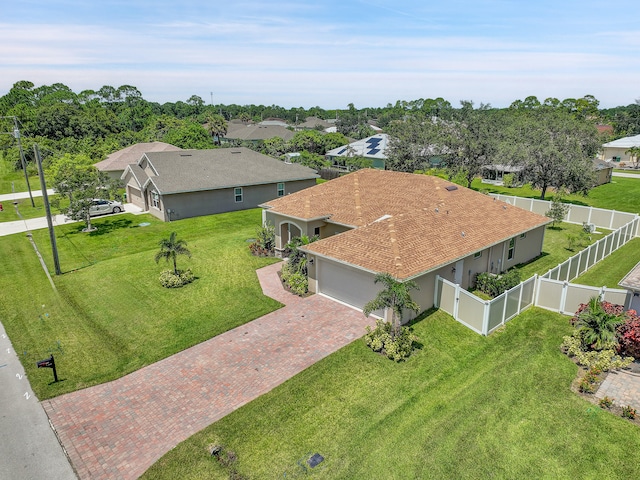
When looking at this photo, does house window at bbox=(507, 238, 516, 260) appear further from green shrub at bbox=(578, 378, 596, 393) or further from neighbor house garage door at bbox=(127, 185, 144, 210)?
neighbor house garage door at bbox=(127, 185, 144, 210)

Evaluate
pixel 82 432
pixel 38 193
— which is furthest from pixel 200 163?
pixel 82 432

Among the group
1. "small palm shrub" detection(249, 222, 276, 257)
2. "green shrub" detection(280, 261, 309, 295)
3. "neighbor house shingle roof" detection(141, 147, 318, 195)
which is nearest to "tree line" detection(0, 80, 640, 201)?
"neighbor house shingle roof" detection(141, 147, 318, 195)

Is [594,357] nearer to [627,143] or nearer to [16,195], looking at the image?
[16,195]

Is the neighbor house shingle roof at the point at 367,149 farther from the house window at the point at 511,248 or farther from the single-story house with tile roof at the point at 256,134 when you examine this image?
the house window at the point at 511,248

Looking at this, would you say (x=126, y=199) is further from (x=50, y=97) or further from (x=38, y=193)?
(x=50, y=97)

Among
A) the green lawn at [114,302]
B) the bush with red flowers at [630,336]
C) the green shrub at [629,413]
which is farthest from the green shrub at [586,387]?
the green lawn at [114,302]

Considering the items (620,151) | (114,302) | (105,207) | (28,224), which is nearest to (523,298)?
(114,302)
